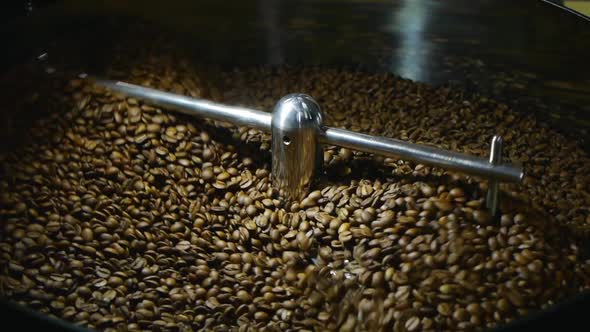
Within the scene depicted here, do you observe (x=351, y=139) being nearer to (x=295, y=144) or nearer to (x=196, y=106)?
(x=295, y=144)

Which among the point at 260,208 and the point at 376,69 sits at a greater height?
the point at 376,69

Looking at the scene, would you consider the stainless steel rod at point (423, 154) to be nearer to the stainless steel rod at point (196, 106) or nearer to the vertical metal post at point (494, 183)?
the vertical metal post at point (494, 183)

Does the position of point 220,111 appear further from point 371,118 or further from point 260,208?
point 371,118

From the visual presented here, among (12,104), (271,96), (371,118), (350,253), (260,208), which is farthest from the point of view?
(271,96)

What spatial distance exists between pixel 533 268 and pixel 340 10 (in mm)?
961

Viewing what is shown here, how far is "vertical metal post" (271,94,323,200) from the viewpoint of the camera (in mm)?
1334

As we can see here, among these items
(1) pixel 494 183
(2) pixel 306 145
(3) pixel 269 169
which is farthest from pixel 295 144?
(1) pixel 494 183

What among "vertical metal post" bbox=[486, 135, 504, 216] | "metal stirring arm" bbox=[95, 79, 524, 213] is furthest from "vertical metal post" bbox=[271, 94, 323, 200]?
"vertical metal post" bbox=[486, 135, 504, 216]

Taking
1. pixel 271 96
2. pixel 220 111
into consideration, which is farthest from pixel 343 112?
pixel 220 111

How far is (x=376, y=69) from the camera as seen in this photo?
1973 mm

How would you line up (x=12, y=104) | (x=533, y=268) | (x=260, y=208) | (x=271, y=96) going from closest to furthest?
(x=533, y=268), (x=260, y=208), (x=12, y=104), (x=271, y=96)

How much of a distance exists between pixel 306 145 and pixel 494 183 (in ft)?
1.26

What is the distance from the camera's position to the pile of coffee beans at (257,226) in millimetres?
1173

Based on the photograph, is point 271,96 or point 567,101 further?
point 271,96
